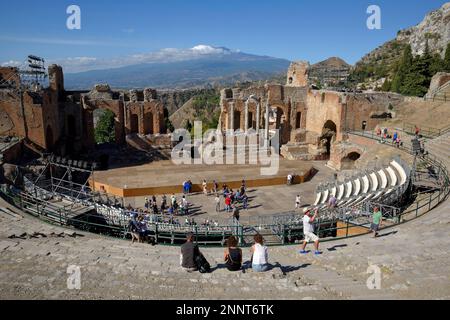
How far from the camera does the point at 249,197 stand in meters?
22.7

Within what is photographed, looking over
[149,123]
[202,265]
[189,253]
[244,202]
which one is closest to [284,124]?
[149,123]

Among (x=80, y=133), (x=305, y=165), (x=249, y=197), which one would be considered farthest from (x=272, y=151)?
(x=80, y=133)

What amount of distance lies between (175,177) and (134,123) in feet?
35.2

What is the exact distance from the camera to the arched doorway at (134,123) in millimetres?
33125

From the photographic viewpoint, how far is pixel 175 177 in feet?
82.3

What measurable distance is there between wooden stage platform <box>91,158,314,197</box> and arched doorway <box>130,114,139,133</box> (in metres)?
5.39

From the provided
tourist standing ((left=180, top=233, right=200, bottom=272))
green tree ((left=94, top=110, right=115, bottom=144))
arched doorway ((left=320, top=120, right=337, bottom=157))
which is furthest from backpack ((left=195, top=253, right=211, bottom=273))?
green tree ((left=94, top=110, right=115, bottom=144))

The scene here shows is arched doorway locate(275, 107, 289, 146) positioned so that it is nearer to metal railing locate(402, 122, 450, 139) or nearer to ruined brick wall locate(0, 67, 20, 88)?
metal railing locate(402, 122, 450, 139)

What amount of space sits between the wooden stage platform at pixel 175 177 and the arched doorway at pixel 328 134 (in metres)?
5.34

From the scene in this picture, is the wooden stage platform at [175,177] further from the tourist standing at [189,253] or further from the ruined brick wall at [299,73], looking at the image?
the tourist standing at [189,253]

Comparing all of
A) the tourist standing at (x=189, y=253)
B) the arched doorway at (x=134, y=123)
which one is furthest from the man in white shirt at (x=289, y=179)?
the tourist standing at (x=189, y=253)

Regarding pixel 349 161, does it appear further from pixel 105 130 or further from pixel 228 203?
pixel 105 130

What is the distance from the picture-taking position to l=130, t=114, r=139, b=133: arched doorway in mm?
33125
